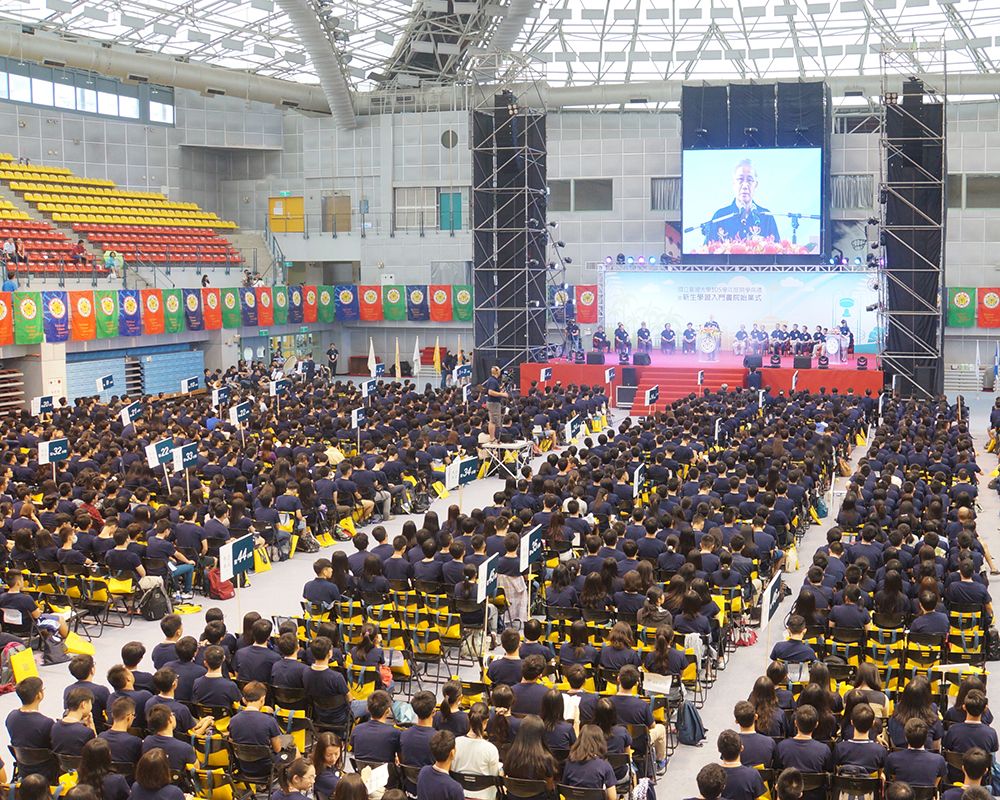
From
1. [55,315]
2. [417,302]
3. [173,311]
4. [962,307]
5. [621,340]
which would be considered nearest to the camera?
[55,315]

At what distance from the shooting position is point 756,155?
141ft

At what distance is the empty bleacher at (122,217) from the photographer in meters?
42.0

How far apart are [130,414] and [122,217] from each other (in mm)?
20563

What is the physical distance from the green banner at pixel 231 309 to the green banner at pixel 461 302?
838 centimetres

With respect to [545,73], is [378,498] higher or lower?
lower

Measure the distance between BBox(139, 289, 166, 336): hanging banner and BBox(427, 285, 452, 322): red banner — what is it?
37.2 feet

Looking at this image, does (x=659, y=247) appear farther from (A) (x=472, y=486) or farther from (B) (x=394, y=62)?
(A) (x=472, y=486)

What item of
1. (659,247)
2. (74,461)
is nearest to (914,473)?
(74,461)

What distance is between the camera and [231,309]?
42125 mm

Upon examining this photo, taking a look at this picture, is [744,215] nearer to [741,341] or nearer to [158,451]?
[741,341]

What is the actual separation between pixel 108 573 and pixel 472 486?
1100cm

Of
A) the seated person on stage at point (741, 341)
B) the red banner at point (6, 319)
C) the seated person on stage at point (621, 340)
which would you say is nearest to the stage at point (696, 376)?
the seated person on stage at point (621, 340)

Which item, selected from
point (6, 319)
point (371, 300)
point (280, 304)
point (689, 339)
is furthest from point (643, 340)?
point (6, 319)

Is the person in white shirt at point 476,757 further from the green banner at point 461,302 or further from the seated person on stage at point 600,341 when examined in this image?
the green banner at point 461,302
